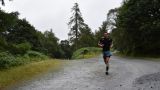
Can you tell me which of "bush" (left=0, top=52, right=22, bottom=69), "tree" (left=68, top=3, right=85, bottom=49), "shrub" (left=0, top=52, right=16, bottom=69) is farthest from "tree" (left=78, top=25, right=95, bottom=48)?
"shrub" (left=0, top=52, right=16, bottom=69)

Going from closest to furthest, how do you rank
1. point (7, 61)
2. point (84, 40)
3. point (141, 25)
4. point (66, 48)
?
point (7, 61) → point (141, 25) → point (84, 40) → point (66, 48)

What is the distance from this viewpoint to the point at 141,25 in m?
41.8

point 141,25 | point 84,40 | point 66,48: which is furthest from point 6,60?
point 66,48

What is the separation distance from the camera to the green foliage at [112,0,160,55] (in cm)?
4081

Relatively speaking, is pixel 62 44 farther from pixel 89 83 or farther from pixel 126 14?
pixel 89 83

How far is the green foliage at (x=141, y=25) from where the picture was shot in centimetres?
4081

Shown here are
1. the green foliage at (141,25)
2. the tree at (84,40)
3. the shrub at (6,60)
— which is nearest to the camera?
the shrub at (6,60)

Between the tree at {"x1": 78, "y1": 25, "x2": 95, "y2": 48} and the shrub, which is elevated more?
the tree at {"x1": 78, "y1": 25, "x2": 95, "y2": 48}

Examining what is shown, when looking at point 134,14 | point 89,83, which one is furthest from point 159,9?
point 89,83

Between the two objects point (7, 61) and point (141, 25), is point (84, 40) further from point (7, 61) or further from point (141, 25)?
point (7, 61)

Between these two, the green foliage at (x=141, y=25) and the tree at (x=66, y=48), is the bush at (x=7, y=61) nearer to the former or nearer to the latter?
the green foliage at (x=141, y=25)

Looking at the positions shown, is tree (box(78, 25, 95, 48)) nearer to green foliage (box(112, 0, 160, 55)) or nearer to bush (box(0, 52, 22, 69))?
green foliage (box(112, 0, 160, 55))

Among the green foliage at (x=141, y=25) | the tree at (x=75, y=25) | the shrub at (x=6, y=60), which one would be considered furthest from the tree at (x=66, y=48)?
the shrub at (x=6, y=60)

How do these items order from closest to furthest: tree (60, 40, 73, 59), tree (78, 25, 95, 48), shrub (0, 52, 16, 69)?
shrub (0, 52, 16, 69) → tree (78, 25, 95, 48) → tree (60, 40, 73, 59)
